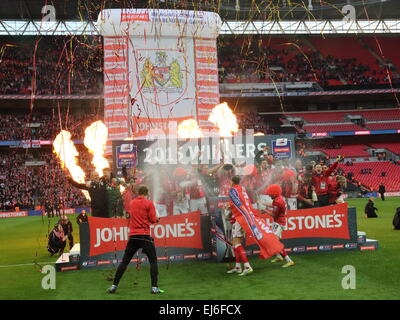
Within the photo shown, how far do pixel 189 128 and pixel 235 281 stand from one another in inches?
482

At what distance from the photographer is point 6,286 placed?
852 cm

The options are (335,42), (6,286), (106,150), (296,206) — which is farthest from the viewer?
(335,42)

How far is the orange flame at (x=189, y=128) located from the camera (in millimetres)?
19455

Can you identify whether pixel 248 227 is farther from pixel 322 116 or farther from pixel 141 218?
pixel 322 116

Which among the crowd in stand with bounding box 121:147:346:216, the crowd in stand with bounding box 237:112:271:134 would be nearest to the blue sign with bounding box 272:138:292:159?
the crowd in stand with bounding box 121:147:346:216

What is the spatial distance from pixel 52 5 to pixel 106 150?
21296mm

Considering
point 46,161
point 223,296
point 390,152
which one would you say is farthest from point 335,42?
point 223,296

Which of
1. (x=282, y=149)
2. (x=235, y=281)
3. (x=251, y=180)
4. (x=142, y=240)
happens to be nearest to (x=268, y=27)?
(x=282, y=149)

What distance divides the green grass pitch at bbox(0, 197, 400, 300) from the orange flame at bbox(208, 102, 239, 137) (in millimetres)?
7721

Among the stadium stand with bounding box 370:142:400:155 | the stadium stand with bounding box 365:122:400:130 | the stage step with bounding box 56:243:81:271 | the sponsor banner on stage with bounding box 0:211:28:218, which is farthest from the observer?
the stadium stand with bounding box 370:142:400:155

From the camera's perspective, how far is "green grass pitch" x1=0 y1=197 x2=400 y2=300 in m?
7.08

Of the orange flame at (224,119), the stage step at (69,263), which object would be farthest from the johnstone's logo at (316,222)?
the orange flame at (224,119)

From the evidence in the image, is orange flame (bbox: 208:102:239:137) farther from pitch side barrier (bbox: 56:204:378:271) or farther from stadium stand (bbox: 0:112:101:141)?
stadium stand (bbox: 0:112:101:141)

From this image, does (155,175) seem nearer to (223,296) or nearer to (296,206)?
(296,206)
